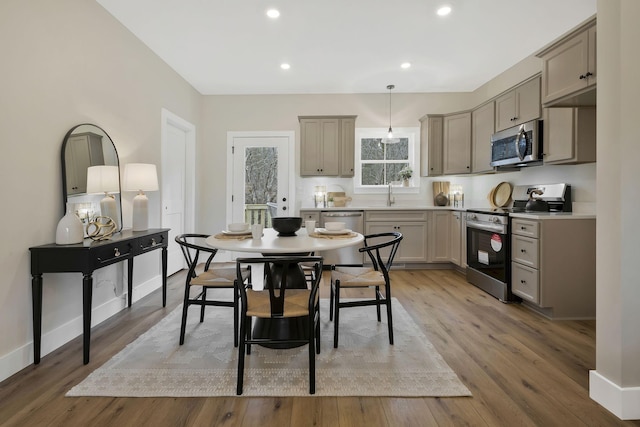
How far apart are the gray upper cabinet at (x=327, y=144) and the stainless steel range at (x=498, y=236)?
1920mm

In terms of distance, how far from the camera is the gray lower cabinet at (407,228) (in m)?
4.64

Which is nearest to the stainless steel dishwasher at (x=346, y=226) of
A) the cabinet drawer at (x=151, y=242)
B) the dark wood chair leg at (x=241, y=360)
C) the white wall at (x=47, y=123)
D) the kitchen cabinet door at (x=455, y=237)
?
the kitchen cabinet door at (x=455, y=237)

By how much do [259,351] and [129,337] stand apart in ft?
3.52

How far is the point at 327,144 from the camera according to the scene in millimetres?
4910

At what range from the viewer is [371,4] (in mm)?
2844

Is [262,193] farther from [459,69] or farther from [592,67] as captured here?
[592,67]

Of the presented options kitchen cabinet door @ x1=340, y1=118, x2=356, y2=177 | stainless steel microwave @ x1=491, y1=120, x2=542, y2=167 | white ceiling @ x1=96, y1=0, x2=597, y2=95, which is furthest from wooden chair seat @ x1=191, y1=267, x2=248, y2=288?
stainless steel microwave @ x1=491, y1=120, x2=542, y2=167

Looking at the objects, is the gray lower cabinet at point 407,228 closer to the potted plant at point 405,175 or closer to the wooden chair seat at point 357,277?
the potted plant at point 405,175

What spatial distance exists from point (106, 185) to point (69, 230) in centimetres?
63

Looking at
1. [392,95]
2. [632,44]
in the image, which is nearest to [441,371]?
[632,44]

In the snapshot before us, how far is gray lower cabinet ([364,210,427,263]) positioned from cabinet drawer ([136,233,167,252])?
2675mm

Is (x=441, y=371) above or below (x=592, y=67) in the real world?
below

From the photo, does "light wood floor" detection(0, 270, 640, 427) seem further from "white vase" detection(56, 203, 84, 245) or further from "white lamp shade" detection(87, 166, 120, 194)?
"white lamp shade" detection(87, 166, 120, 194)

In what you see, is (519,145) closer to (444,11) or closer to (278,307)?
(444,11)
